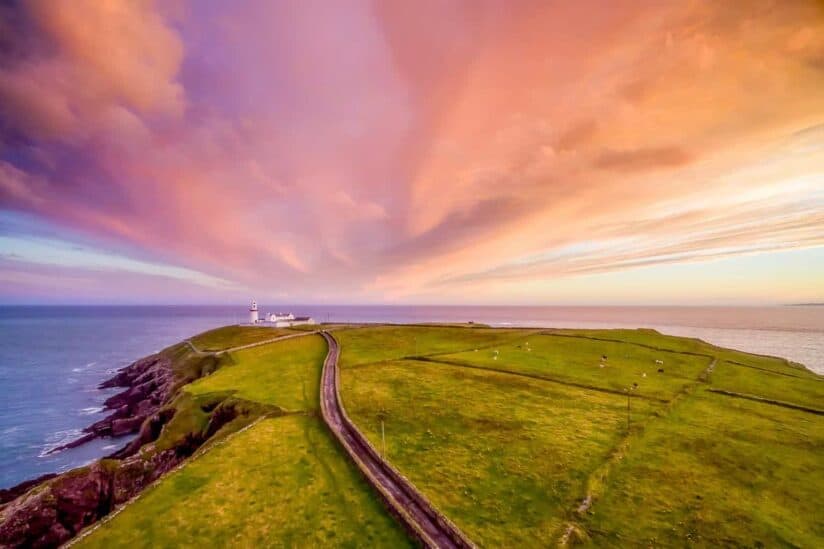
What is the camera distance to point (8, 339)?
173 m

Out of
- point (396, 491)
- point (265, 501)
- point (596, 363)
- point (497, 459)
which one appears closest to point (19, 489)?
point (265, 501)

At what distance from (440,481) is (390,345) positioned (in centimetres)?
5068

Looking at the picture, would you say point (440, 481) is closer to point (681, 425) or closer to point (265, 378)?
point (681, 425)

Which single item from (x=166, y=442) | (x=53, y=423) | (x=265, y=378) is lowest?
(x=53, y=423)

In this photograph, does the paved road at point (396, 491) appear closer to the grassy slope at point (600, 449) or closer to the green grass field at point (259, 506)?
the green grass field at point (259, 506)

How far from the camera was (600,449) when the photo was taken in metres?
29.5

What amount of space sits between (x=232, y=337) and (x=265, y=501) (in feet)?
256

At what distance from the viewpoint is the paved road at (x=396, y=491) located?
19031 millimetres

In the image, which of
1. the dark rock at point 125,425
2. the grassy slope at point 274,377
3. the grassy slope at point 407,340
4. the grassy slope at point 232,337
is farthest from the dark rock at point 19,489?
the grassy slope at point 407,340

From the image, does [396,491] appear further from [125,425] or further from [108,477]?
[125,425]

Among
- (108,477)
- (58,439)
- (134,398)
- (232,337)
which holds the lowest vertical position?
(58,439)

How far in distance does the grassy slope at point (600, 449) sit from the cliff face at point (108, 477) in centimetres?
1608

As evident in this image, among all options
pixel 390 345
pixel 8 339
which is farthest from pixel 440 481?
pixel 8 339

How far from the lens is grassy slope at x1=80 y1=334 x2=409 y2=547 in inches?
776
